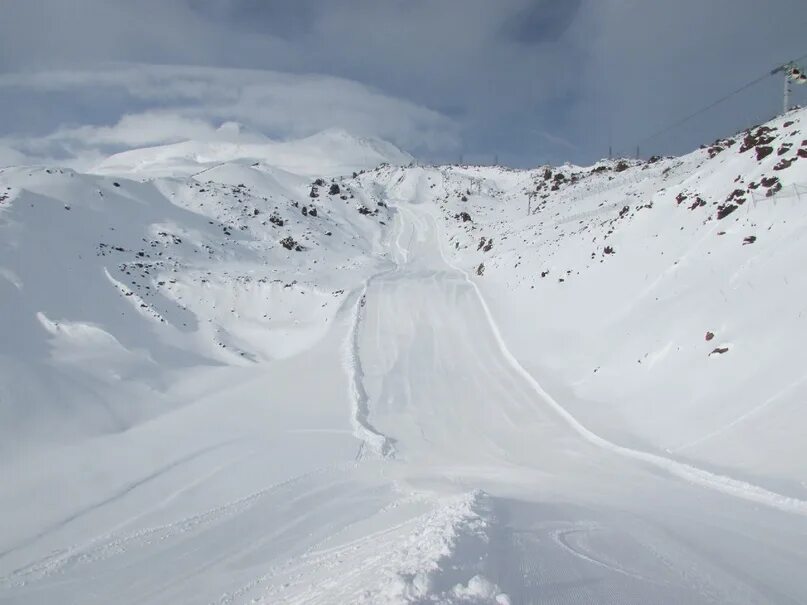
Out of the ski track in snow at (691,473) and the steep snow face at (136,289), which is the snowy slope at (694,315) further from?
the steep snow face at (136,289)

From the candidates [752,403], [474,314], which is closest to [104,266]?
[474,314]

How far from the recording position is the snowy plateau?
6711 mm

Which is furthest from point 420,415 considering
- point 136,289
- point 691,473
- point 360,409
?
point 136,289

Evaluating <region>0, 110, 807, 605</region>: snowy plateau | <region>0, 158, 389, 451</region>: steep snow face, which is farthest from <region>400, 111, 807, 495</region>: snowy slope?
<region>0, 158, 389, 451</region>: steep snow face

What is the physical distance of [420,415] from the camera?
1452cm

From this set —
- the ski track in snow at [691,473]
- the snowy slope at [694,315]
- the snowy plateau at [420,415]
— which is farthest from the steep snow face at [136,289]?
the ski track in snow at [691,473]

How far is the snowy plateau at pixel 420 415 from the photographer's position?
671cm

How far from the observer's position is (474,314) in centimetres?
2612

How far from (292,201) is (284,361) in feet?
115

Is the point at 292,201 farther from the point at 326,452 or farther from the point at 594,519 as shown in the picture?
the point at 594,519

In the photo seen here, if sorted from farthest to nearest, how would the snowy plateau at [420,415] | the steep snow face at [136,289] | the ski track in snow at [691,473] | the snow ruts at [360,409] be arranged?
the steep snow face at [136,289] < the snow ruts at [360,409] < the ski track in snow at [691,473] < the snowy plateau at [420,415]

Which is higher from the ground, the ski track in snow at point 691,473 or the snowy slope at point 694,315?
the snowy slope at point 694,315

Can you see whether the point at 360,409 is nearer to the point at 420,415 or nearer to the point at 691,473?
the point at 420,415

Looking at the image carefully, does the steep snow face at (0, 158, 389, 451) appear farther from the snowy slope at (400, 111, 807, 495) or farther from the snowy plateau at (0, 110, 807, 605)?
the snowy slope at (400, 111, 807, 495)
